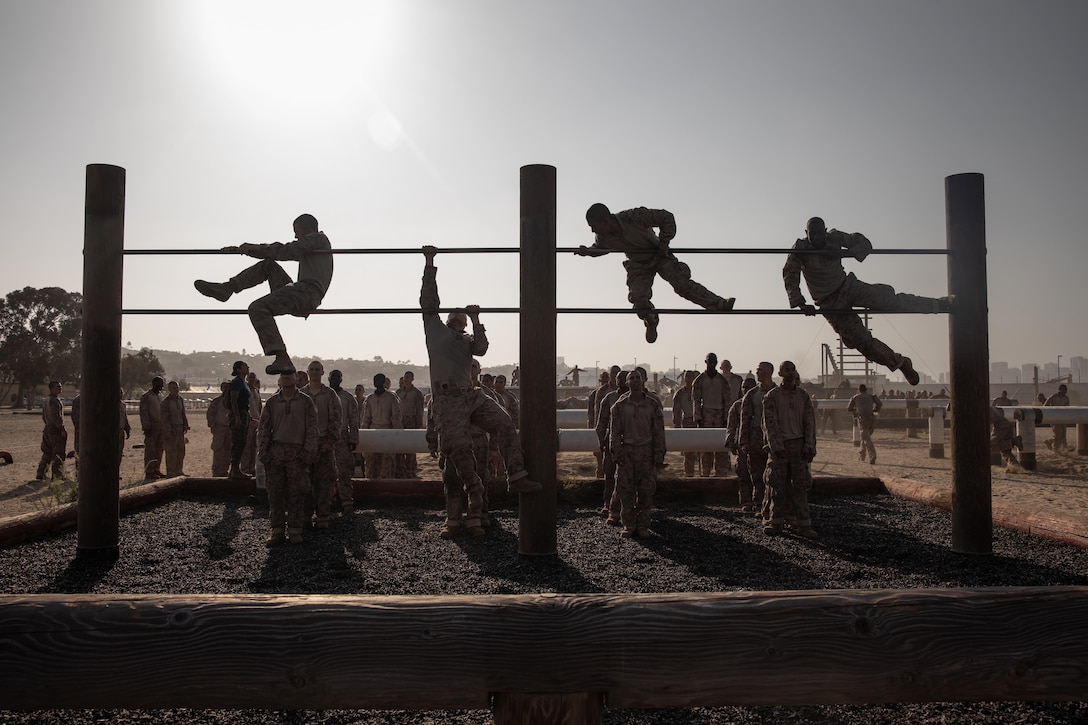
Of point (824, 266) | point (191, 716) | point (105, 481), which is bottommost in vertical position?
point (191, 716)

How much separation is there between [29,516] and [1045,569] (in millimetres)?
8409

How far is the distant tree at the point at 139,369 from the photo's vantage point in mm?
56438

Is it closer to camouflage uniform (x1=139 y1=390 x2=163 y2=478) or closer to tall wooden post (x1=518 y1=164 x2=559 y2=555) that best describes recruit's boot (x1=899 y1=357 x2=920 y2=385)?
tall wooden post (x1=518 y1=164 x2=559 y2=555)

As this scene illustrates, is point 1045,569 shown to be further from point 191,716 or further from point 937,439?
point 937,439

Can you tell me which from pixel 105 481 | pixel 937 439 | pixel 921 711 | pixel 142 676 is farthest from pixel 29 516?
pixel 937 439

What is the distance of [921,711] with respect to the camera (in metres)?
3.33

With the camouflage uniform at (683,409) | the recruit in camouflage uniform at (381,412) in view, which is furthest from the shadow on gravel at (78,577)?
the camouflage uniform at (683,409)

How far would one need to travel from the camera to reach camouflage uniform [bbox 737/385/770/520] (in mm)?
8523

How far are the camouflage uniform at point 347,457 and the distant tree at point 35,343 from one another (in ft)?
167

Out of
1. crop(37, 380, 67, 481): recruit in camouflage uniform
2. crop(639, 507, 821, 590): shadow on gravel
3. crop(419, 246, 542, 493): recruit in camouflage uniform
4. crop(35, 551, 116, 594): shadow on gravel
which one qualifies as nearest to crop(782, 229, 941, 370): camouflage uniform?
crop(639, 507, 821, 590): shadow on gravel

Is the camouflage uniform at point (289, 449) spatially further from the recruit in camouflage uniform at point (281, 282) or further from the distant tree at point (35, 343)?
the distant tree at point (35, 343)

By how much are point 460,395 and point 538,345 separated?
178 cm

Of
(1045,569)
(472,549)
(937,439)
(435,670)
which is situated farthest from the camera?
(937,439)

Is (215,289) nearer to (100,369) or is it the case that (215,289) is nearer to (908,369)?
(100,369)
